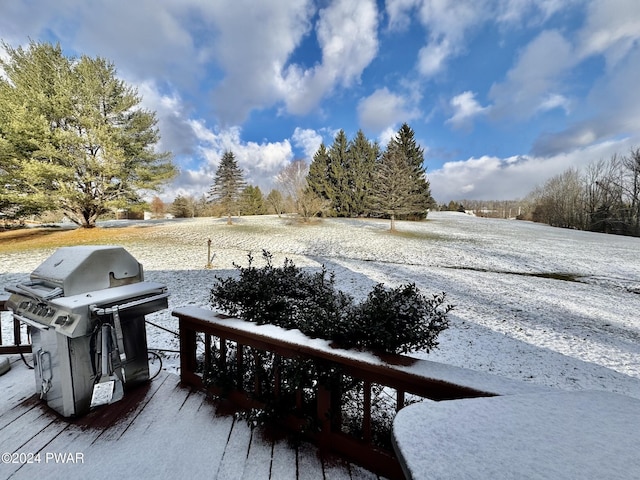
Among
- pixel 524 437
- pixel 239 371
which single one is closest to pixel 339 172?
pixel 239 371

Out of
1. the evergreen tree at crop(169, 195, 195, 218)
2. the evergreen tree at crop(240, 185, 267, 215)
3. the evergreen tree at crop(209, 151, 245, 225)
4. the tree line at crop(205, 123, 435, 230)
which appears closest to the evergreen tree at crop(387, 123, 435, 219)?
the tree line at crop(205, 123, 435, 230)

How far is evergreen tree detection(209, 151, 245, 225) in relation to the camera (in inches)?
847

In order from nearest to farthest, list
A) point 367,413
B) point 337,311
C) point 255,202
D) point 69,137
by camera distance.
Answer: point 367,413, point 337,311, point 69,137, point 255,202

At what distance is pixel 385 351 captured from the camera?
157cm

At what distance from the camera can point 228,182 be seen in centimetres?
2152

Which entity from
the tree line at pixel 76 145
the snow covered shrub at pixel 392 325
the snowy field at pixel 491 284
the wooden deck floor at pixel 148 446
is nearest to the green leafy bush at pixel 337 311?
the snow covered shrub at pixel 392 325

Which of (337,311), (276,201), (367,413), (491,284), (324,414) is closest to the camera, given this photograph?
(367,413)

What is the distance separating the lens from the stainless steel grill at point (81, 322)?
1810 millimetres

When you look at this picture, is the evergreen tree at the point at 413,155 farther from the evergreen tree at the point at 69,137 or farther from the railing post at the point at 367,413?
the railing post at the point at 367,413

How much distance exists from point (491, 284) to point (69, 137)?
59.1ft

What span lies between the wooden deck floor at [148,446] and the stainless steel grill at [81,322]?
0.14m

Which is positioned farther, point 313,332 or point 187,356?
point 187,356

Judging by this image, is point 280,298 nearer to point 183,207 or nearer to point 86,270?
point 86,270

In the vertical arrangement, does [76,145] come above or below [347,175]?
below
